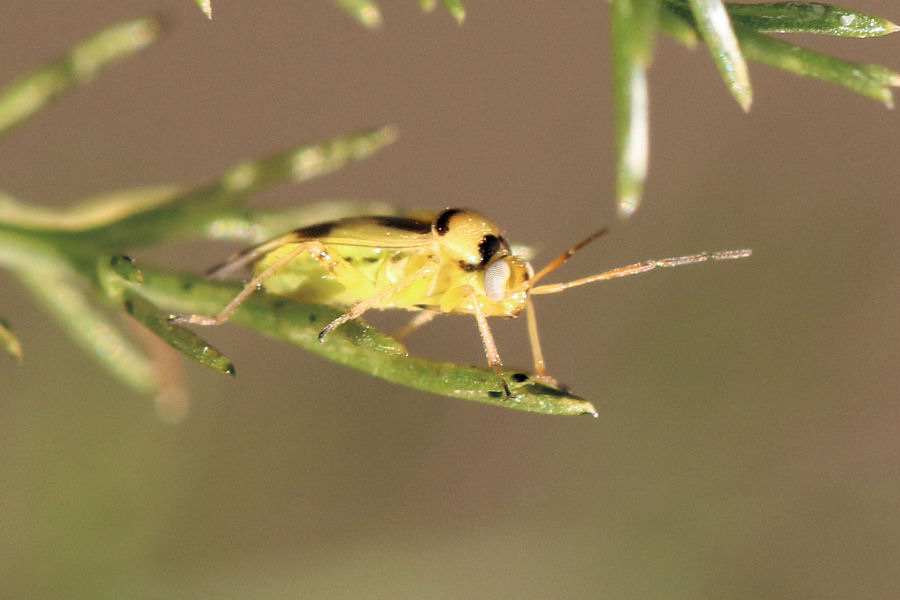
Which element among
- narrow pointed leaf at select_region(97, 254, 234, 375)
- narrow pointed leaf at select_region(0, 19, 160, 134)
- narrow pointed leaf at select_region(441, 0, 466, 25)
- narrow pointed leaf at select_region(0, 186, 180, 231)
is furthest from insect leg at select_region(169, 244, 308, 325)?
narrow pointed leaf at select_region(441, 0, 466, 25)

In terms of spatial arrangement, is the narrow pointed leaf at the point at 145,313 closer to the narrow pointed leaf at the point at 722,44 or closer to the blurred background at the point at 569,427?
the narrow pointed leaf at the point at 722,44

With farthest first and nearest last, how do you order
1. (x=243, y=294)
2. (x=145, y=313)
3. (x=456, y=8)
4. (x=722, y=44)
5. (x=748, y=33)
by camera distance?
(x=243, y=294) < (x=145, y=313) < (x=748, y=33) < (x=456, y=8) < (x=722, y=44)

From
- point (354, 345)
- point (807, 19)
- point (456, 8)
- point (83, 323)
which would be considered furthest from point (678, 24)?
point (83, 323)

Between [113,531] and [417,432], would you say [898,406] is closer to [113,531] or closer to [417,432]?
[417,432]

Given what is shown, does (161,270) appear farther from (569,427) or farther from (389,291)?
(569,427)

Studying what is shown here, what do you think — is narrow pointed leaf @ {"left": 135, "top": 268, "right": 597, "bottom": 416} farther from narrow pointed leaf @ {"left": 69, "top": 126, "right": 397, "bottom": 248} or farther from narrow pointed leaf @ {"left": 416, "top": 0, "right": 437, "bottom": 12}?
narrow pointed leaf @ {"left": 416, "top": 0, "right": 437, "bottom": 12}

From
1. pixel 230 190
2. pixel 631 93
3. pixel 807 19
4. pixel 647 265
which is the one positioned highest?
pixel 230 190

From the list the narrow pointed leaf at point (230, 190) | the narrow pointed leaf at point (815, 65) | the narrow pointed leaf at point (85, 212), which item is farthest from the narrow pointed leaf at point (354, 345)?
the narrow pointed leaf at point (815, 65)
